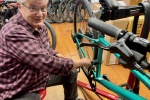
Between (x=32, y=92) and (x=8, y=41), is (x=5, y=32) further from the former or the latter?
(x=32, y=92)

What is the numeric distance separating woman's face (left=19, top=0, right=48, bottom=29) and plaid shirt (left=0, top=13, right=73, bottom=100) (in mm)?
29

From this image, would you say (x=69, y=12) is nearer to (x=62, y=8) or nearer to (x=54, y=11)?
(x=62, y=8)

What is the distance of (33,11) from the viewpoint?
3.67 ft

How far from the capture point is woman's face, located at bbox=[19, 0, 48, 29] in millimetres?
1099

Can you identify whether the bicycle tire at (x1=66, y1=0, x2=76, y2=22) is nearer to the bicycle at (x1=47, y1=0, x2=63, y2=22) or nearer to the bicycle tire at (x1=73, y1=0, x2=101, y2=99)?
the bicycle at (x1=47, y1=0, x2=63, y2=22)

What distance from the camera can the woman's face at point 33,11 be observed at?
110 cm

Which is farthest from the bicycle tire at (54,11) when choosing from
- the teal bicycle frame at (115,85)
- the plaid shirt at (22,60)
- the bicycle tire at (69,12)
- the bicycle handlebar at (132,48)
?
the bicycle handlebar at (132,48)

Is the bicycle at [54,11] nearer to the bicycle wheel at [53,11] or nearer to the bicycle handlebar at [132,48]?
the bicycle wheel at [53,11]

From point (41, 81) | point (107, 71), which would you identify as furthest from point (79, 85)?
point (41, 81)

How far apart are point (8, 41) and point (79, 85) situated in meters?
1.02

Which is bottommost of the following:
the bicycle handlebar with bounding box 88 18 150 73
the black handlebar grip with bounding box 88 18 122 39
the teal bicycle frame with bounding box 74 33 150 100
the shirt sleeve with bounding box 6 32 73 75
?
the teal bicycle frame with bounding box 74 33 150 100

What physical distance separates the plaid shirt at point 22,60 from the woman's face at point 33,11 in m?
0.03

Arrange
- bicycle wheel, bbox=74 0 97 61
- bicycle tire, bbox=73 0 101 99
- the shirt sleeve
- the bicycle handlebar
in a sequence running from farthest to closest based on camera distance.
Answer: bicycle wheel, bbox=74 0 97 61 → bicycle tire, bbox=73 0 101 99 → the shirt sleeve → the bicycle handlebar

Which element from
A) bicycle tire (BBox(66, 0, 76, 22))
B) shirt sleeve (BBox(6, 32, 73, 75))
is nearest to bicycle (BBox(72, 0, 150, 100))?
shirt sleeve (BBox(6, 32, 73, 75))
